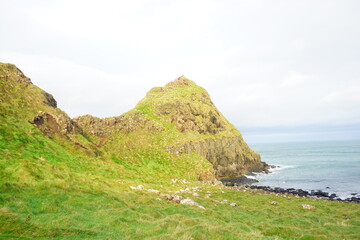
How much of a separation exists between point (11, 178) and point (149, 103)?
284ft

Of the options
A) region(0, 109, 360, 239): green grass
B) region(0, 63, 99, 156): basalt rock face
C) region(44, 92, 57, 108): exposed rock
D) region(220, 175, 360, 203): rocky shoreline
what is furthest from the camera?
region(220, 175, 360, 203): rocky shoreline

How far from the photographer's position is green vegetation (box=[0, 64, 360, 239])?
16.0 m

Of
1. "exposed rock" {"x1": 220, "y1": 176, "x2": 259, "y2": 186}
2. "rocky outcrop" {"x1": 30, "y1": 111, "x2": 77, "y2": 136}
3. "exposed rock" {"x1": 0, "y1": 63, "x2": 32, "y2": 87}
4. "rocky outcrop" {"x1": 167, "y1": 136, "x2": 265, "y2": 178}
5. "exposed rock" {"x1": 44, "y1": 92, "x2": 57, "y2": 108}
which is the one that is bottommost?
"exposed rock" {"x1": 220, "y1": 176, "x2": 259, "y2": 186}

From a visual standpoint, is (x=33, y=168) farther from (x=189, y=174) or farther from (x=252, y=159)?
(x=252, y=159)

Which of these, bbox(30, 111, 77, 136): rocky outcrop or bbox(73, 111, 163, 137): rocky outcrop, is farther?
bbox(73, 111, 163, 137): rocky outcrop

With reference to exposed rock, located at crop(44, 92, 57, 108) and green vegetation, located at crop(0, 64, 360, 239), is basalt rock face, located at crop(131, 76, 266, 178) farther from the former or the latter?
exposed rock, located at crop(44, 92, 57, 108)

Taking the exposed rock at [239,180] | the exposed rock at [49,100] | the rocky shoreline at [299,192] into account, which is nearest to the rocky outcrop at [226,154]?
the exposed rock at [239,180]

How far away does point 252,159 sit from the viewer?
121m

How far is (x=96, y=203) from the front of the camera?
76.1 feet

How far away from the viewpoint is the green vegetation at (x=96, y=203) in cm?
1600

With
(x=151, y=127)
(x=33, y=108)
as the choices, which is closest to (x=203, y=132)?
(x=151, y=127)

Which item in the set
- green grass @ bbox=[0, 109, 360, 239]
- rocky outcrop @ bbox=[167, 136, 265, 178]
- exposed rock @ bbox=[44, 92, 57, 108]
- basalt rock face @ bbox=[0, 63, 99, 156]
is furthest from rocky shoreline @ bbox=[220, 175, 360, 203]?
exposed rock @ bbox=[44, 92, 57, 108]

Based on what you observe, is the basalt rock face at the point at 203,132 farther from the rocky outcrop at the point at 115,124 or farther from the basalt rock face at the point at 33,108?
the basalt rock face at the point at 33,108

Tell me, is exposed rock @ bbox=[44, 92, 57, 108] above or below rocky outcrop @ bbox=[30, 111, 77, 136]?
above
